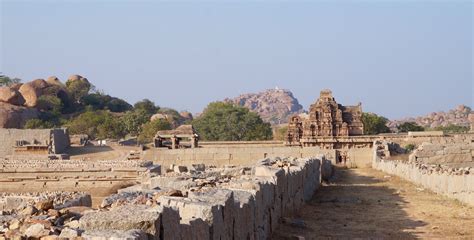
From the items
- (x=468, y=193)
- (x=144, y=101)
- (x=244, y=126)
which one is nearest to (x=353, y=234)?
(x=468, y=193)

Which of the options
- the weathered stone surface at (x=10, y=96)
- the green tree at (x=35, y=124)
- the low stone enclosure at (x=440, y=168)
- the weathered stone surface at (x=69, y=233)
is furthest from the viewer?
the weathered stone surface at (x=10, y=96)

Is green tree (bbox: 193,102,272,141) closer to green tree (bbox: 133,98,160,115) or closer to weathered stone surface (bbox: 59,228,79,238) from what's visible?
green tree (bbox: 133,98,160,115)

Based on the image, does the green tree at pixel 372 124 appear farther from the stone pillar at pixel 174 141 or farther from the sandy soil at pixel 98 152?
the stone pillar at pixel 174 141

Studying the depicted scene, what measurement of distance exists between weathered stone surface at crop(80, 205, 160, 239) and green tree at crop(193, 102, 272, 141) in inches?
2788

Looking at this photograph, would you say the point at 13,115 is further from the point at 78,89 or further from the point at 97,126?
the point at 78,89

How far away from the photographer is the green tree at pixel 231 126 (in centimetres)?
7744

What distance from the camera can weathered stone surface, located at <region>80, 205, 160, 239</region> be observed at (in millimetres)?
5165

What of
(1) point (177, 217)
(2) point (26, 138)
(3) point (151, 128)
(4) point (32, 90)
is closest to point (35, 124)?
(3) point (151, 128)

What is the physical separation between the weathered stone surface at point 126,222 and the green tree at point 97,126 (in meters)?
78.0

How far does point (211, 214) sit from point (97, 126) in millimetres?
78664

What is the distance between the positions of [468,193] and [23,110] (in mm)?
70430

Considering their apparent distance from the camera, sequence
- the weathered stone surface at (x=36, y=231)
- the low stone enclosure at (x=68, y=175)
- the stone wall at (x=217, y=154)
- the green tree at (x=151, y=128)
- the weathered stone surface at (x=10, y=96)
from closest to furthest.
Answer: the weathered stone surface at (x=36, y=231), the low stone enclosure at (x=68, y=175), the stone wall at (x=217, y=154), the green tree at (x=151, y=128), the weathered stone surface at (x=10, y=96)

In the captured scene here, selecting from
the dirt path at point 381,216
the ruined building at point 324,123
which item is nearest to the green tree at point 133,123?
the ruined building at point 324,123

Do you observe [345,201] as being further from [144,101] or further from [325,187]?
[144,101]
